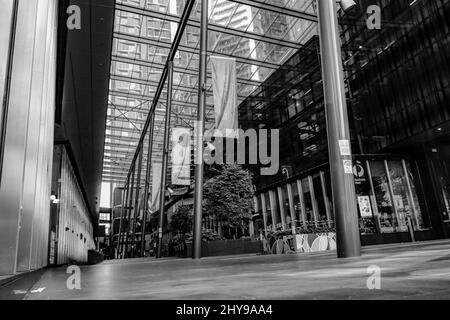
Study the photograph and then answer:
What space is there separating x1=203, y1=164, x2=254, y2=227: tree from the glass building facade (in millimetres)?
3287

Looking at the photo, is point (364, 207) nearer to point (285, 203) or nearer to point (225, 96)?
point (285, 203)

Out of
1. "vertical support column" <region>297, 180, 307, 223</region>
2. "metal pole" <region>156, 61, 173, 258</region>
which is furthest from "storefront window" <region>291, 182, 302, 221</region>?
"metal pole" <region>156, 61, 173, 258</region>

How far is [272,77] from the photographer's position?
27312 millimetres

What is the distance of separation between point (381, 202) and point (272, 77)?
1320 cm

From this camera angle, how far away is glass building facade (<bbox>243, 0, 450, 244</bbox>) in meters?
15.9

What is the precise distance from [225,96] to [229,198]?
324 inches

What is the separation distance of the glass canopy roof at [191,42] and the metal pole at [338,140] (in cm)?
1450

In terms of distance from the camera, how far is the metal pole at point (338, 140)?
600 centimetres

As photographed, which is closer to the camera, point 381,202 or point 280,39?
point 381,202

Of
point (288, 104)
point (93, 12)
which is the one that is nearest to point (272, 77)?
point (288, 104)

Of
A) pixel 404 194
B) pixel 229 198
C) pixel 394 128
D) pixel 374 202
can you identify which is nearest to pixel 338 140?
pixel 374 202

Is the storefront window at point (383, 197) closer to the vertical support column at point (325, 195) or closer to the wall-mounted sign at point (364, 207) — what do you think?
the wall-mounted sign at point (364, 207)

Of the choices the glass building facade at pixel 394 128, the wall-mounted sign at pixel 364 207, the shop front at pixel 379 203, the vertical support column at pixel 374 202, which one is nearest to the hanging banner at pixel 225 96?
the shop front at pixel 379 203
